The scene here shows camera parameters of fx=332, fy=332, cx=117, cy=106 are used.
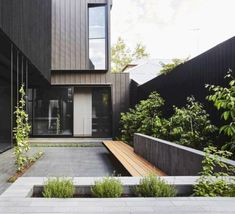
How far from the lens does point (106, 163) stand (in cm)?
762

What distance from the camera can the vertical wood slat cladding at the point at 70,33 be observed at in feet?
46.2

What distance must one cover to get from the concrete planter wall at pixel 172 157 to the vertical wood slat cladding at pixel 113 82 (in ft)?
24.0

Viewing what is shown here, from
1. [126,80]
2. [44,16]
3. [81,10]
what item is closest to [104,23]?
[81,10]

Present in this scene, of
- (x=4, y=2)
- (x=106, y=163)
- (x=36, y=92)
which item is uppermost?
(x=4, y=2)

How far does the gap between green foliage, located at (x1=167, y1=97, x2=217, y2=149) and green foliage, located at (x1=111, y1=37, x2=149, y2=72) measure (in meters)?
28.0

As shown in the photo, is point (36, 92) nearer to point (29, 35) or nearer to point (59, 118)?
point (59, 118)

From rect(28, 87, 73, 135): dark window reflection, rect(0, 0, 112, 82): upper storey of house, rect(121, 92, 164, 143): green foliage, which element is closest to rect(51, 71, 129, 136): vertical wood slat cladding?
rect(0, 0, 112, 82): upper storey of house

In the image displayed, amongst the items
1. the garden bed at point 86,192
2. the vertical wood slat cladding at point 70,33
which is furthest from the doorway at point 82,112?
the garden bed at point 86,192

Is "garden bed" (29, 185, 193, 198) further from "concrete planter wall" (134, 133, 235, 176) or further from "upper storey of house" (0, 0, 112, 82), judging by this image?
"upper storey of house" (0, 0, 112, 82)

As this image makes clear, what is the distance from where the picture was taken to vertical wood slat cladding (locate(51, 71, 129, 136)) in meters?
14.2

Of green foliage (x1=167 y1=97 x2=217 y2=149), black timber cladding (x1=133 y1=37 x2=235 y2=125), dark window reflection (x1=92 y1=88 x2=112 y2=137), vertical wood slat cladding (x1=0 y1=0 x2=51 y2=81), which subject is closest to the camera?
black timber cladding (x1=133 y1=37 x2=235 y2=125)

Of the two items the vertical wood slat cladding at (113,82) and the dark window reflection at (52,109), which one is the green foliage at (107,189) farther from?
the dark window reflection at (52,109)

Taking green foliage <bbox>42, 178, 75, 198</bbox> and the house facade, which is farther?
the house facade

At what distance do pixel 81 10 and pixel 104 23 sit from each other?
3.83ft
